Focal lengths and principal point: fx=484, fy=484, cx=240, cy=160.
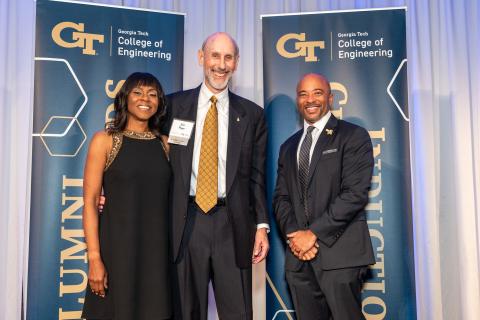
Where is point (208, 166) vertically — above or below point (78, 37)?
below

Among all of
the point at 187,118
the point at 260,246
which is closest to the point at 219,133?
the point at 187,118

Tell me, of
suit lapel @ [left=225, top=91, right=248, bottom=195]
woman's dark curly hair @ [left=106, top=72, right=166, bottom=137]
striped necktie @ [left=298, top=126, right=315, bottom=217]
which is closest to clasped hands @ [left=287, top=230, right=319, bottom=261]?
striped necktie @ [left=298, top=126, right=315, bottom=217]

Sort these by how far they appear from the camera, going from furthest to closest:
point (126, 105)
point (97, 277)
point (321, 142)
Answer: point (321, 142) → point (126, 105) → point (97, 277)

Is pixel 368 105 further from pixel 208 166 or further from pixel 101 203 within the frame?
pixel 101 203

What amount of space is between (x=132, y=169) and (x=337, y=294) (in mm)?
1259

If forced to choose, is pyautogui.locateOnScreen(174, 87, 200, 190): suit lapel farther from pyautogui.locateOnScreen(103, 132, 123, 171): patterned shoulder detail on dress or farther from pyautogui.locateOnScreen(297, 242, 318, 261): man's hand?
pyautogui.locateOnScreen(297, 242, 318, 261): man's hand

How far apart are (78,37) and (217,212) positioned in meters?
1.83

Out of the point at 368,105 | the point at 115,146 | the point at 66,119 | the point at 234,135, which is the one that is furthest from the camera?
the point at 368,105

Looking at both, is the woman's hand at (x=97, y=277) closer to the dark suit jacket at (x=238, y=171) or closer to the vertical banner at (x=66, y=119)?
the dark suit jacket at (x=238, y=171)

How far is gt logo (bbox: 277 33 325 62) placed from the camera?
362 centimetres

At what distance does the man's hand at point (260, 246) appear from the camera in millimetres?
2576

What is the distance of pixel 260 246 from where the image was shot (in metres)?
2.59

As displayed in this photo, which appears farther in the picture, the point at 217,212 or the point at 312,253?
the point at 312,253

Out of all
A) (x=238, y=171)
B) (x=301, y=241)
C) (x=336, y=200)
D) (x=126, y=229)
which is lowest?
(x=301, y=241)
